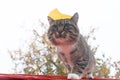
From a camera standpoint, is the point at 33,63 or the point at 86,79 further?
the point at 33,63

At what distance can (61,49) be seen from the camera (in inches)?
109

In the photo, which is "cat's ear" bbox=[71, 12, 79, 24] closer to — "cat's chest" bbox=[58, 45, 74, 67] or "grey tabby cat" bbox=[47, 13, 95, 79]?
"grey tabby cat" bbox=[47, 13, 95, 79]

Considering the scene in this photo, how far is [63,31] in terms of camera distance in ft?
8.71


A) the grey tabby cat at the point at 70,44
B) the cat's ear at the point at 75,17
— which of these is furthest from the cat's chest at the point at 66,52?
the cat's ear at the point at 75,17

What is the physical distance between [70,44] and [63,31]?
15cm

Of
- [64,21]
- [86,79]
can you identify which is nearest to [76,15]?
[64,21]

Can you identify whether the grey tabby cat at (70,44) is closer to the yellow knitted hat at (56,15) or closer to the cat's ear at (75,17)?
the cat's ear at (75,17)

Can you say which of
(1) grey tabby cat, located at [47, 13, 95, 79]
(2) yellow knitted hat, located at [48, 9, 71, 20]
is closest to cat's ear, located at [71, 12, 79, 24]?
(1) grey tabby cat, located at [47, 13, 95, 79]

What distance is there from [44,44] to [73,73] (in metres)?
3.75

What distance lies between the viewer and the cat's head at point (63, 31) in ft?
8.69

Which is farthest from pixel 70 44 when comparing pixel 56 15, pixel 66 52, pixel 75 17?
pixel 56 15

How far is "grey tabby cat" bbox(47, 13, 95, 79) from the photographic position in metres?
2.67

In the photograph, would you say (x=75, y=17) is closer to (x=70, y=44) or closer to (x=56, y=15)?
(x=70, y=44)

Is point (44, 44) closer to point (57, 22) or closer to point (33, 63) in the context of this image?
point (33, 63)
